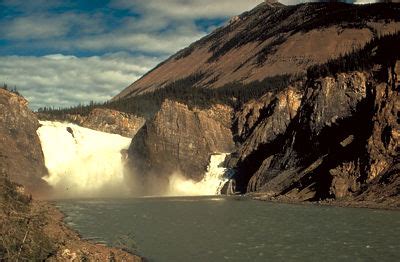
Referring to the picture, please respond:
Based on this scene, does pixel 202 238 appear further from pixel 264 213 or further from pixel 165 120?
pixel 165 120

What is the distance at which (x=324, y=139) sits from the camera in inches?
4252

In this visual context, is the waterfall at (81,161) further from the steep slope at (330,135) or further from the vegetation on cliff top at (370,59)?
the vegetation on cliff top at (370,59)

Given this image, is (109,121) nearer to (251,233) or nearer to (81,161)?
(81,161)

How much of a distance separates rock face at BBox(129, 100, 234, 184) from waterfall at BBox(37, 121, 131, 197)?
7066mm

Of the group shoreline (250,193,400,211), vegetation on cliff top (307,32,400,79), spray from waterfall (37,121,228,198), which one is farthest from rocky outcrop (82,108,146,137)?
shoreline (250,193,400,211)

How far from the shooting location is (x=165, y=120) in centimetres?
14450

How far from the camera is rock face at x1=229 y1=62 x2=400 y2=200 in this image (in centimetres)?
8425

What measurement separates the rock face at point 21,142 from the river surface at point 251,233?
6052 cm

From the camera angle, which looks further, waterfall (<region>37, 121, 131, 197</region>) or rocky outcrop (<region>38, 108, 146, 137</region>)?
rocky outcrop (<region>38, 108, 146, 137</region>)

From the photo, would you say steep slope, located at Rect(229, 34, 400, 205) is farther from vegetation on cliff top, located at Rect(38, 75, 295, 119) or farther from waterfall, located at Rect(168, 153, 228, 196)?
vegetation on cliff top, located at Rect(38, 75, 295, 119)

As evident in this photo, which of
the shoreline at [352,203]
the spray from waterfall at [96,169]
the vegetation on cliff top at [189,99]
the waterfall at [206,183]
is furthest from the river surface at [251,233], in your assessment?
the vegetation on cliff top at [189,99]

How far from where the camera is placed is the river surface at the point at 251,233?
37.8 meters

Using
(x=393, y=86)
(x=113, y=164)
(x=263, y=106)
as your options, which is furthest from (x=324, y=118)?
(x=113, y=164)

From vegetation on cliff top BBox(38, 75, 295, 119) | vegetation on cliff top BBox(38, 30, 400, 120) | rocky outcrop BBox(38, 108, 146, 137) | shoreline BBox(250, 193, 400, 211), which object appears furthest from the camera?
rocky outcrop BBox(38, 108, 146, 137)
